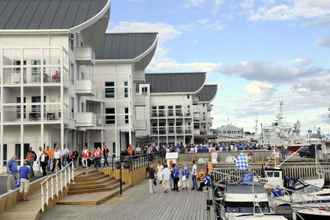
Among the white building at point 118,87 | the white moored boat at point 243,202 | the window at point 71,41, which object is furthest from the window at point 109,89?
the white moored boat at point 243,202

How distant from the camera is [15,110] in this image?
37.5 m

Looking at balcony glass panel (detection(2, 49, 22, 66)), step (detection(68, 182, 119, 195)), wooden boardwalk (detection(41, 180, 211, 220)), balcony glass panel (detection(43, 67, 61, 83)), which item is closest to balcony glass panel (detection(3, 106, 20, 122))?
balcony glass panel (detection(43, 67, 61, 83))

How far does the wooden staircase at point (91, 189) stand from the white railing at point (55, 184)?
19.1 inches

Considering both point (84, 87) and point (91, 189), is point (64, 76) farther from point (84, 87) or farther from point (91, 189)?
point (91, 189)

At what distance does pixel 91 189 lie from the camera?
88.3 feet

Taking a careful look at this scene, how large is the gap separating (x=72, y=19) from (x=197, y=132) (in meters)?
54.2

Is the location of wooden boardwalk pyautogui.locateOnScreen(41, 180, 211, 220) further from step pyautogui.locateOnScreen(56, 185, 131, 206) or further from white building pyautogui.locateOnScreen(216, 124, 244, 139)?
white building pyautogui.locateOnScreen(216, 124, 244, 139)

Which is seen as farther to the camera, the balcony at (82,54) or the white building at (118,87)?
the white building at (118,87)

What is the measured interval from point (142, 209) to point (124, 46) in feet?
120

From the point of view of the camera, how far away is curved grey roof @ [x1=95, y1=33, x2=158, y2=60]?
54597 millimetres

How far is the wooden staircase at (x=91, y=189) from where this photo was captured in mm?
23000

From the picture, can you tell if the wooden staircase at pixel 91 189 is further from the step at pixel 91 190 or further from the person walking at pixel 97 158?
the person walking at pixel 97 158

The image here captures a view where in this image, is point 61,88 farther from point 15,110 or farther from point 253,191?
point 253,191

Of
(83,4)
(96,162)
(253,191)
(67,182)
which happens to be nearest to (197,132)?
(83,4)
